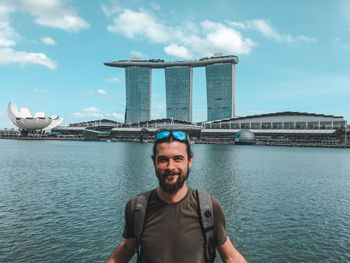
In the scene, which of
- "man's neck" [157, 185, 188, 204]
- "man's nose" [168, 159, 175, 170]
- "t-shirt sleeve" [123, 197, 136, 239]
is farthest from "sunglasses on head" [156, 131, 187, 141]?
"t-shirt sleeve" [123, 197, 136, 239]

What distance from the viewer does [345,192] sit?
101 ft

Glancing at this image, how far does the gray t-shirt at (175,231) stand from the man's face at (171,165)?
276 millimetres

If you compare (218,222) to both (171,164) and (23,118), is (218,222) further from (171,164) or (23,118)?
(23,118)

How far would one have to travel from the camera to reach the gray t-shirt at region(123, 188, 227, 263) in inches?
129

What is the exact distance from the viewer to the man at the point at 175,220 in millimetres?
3277

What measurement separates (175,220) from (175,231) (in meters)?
0.13

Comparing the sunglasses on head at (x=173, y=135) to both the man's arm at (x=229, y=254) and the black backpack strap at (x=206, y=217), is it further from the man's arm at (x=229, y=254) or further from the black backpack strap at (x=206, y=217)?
the man's arm at (x=229, y=254)

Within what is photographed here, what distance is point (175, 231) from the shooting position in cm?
328

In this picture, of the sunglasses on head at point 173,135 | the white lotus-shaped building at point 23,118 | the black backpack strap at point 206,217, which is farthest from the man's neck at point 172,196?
the white lotus-shaped building at point 23,118

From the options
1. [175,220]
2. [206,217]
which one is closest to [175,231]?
[175,220]

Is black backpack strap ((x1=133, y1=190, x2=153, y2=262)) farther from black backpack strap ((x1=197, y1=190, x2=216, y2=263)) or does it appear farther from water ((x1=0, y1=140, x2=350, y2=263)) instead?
water ((x1=0, y1=140, x2=350, y2=263))

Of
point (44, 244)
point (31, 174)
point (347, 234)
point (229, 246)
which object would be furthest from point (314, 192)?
point (31, 174)

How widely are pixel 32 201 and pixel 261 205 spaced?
19373 mm

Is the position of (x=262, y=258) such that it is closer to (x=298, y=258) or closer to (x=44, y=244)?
(x=298, y=258)
